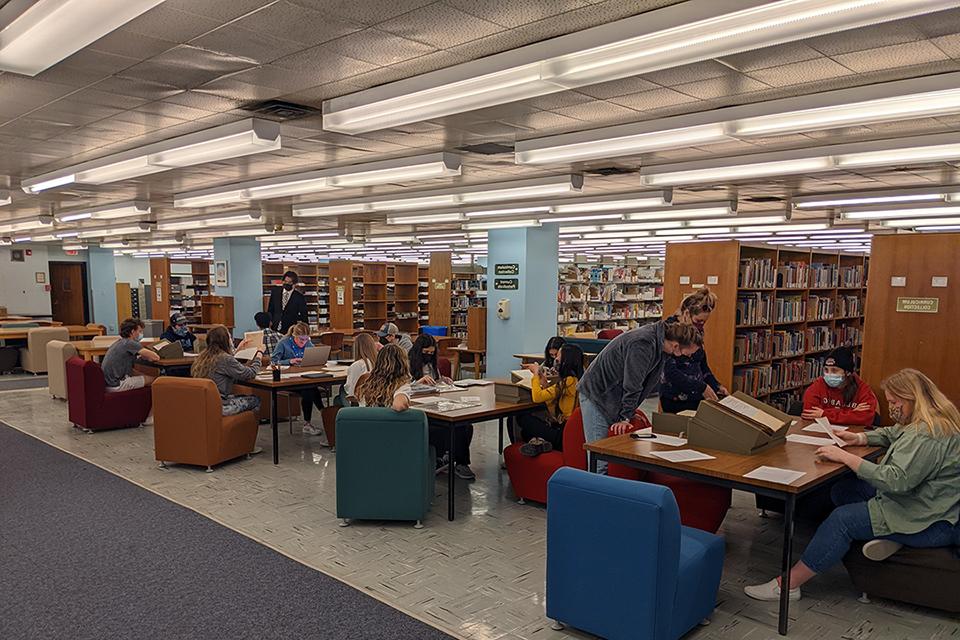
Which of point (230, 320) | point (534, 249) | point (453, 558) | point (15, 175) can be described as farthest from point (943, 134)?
point (230, 320)

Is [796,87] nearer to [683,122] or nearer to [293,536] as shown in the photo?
[683,122]

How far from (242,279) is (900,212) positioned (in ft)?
43.1

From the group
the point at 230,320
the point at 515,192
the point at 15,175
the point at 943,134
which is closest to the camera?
the point at 943,134

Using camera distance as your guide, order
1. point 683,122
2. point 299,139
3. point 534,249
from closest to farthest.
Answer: point 683,122
point 299,139
point 534,249

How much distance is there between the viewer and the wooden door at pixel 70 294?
2234cm

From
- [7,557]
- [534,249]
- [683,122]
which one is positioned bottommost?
[7,557]

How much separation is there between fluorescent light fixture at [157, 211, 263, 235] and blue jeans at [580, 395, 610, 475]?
7.82 m

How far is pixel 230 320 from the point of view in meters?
15.3

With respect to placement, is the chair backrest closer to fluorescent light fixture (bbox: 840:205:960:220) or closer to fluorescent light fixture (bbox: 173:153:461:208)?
fluorescent light fixture (bbox: 173:153:461:208)

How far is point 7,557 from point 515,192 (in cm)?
567

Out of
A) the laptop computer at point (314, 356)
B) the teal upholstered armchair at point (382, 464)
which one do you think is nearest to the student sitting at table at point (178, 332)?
the laptop computer at point (314, 356)

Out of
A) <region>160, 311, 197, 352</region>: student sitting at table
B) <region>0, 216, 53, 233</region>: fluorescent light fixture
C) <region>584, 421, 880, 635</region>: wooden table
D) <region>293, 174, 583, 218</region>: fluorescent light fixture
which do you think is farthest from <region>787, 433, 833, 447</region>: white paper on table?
<region>0, 216, 53, 233</region>: fluorescent light fixture

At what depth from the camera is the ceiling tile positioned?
3.27 metres

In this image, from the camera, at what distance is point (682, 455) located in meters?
3.89
